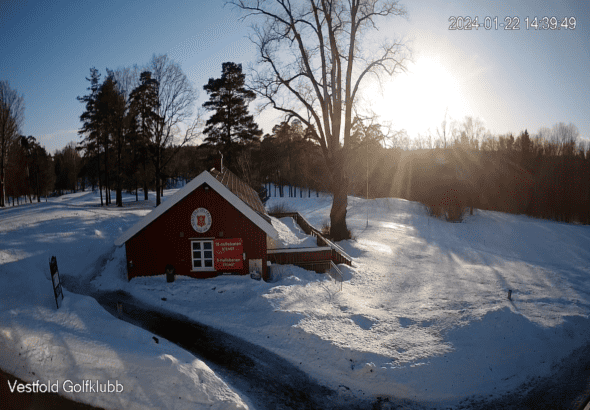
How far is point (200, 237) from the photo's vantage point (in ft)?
46.1

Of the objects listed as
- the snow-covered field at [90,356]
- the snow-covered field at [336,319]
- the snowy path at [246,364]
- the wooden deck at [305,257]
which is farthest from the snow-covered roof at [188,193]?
the snowy path at [246,364]

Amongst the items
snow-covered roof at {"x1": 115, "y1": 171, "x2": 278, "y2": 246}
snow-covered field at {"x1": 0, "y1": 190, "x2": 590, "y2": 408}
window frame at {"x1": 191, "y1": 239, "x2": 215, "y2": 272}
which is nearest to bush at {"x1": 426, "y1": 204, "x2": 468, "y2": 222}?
snow-covered field at {"x1": 0, "y1": 190, "x2": 590, "y2": 408}

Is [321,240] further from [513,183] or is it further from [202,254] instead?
[513,183]

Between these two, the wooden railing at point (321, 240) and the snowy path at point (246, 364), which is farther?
the wooden railing at point (321, 240)

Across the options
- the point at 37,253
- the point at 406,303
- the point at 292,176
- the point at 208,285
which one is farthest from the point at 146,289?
the point at 292,176

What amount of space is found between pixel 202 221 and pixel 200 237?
701 mm

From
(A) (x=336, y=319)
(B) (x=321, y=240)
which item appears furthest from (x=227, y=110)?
(A) (x=336, y=319)

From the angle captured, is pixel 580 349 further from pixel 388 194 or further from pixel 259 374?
pixel 388 194

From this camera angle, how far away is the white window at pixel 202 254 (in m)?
14.0

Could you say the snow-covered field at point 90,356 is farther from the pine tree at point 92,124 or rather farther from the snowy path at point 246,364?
the pine tree at point 92,124

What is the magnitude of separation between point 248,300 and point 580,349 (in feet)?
33.4

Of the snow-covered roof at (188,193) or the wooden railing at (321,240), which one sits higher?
the snow-covered roof at (188,193)

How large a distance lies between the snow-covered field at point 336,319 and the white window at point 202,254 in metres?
0.89

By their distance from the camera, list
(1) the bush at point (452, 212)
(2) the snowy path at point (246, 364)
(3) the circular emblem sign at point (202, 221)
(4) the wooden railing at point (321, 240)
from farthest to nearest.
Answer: (1) the bush at point (452, 212) → (4) the wooden railing at point (321, 240) → (3) the circular emblem sign at point (202, 221) → (2) the snowy path at point (246, 364)
